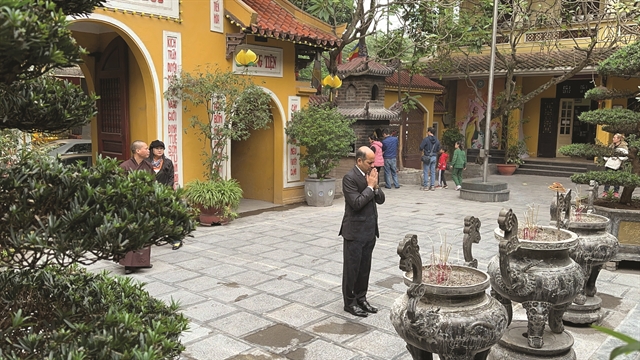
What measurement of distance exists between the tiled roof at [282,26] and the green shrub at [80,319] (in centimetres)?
761

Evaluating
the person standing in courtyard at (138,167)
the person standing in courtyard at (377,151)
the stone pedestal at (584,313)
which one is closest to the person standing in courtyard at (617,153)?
the stone pedestal at (584,313)

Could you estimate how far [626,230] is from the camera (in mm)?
6852

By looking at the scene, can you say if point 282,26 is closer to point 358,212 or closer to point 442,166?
point 358,212

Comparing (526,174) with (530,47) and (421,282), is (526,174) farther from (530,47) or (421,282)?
(421,282)

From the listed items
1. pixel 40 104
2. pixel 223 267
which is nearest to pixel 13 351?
pixel 40 104

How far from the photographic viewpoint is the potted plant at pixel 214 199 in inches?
359

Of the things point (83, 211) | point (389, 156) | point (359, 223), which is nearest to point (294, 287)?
point (359, 223)

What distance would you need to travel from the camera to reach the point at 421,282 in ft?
10.4

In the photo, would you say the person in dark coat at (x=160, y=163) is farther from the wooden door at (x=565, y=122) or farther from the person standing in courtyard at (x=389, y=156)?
the wooden door at (x=565, y=122)

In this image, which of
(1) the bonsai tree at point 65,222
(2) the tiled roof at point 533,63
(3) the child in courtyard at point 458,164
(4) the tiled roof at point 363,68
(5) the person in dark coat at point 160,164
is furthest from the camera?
(2) the tiled roof at point 533,63

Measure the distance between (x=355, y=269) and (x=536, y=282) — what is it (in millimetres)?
1775

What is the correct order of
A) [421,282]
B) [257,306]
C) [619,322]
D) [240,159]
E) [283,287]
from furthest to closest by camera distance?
[240,159] < [283,287] < [257,306] < [619,322] < [421,282]

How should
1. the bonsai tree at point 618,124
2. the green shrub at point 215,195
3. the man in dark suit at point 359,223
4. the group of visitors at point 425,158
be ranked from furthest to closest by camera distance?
the group of visitors at point 425,158 → the green shrub at point 215,195 → the bonsai tree at point 618,124 → the man in dark suit at point 359,223

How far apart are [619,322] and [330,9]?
8.34 meters
